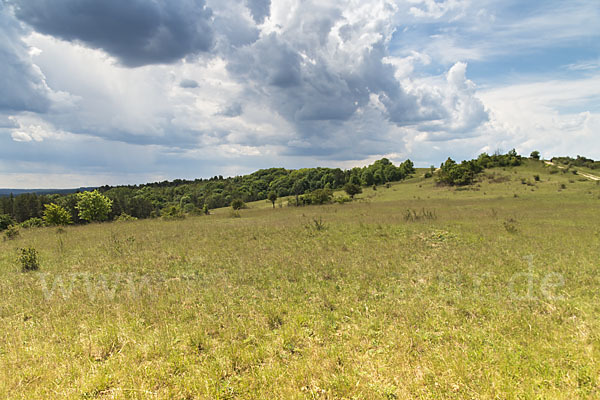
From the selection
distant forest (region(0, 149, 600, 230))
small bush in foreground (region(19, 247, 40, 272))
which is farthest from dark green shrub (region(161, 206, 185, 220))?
small bush in foreground (region(19, 247, 40, 272))

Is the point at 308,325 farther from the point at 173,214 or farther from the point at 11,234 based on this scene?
the point at 173,214

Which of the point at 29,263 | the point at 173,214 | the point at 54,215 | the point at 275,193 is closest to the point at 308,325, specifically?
the point at 29,263

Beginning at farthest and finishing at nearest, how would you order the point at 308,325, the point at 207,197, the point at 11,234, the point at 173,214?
1. the point at 207,197
2. the point at 173,214
3. the point at 11,234
4. the point at 308,325

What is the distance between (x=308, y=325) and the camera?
6.29 metres

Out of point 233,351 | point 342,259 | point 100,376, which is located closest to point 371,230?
point 342,259

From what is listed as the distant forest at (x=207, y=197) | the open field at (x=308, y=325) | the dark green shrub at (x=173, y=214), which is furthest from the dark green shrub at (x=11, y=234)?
the distant forest at (x=207, y=197)

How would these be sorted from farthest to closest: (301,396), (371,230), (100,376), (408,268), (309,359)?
(371,230)
(408,268)
(309,359)
(100,376)
(301,396)

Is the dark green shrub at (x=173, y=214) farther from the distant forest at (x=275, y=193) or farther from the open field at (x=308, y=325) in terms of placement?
the open field at (x=308, y=325)

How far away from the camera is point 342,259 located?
11594 mm

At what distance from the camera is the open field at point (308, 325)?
436cm

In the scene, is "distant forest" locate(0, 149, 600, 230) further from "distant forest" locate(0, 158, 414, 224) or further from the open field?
the open field

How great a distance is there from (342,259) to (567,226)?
1730cm

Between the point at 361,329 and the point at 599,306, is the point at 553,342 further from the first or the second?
the point at 361,329

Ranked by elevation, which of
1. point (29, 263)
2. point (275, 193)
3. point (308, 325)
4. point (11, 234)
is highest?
point (275, 193)
